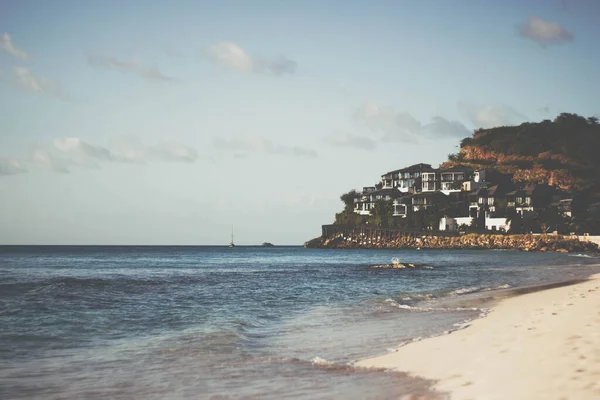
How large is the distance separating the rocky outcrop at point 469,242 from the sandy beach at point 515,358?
10634 centimetres

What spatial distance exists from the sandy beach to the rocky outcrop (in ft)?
349

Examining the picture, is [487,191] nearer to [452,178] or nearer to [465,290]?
[452,178]

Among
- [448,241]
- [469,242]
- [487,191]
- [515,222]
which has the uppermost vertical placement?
[487,191]

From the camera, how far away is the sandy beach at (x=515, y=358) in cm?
982

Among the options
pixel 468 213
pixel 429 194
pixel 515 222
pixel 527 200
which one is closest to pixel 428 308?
pixel 515 222

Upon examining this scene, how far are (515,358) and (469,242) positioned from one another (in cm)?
13231

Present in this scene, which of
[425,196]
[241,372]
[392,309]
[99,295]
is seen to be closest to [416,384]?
[241,372]

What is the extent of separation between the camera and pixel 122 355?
1560 centimetres

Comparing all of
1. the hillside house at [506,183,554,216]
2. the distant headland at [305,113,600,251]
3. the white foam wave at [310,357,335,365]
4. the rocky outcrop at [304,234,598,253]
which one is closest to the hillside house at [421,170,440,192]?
the distant headland at [305,113,600,251]

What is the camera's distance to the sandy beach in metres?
9.82

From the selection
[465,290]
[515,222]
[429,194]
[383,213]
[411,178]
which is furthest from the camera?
[411,178]

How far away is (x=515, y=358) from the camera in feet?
40.3

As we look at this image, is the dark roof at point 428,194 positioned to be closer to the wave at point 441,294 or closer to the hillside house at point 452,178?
the hillside house at point 452,178

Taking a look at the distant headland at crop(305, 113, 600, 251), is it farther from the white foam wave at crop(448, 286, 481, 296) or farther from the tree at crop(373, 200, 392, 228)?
the white foam wave at crop(448, 286, 481, 296)
